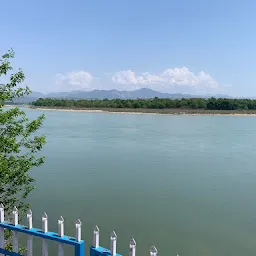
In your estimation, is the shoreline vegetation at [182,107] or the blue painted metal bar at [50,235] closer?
the blue painted metal bar at [50,235]

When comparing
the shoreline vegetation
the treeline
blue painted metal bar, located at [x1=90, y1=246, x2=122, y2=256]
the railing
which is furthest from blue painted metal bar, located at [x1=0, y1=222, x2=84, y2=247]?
the treeline

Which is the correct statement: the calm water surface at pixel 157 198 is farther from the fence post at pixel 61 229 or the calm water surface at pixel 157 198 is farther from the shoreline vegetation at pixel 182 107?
the shoreline vegetation at pixel 182 107

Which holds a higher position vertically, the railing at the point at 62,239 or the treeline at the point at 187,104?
the treeline at the point at 187,104

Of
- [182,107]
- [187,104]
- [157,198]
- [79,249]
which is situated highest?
[187,104]

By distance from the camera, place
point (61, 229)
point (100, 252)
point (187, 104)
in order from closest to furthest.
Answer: point (100, 252)
point (61, 229)
point (187, 104)

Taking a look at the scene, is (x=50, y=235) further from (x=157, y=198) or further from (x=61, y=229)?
(x=157, y=198)

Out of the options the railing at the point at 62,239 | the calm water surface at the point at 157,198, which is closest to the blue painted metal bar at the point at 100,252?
the railing at the point at 62,239

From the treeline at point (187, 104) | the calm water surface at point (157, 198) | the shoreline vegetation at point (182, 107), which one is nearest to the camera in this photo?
the calm water surface at point (157, 198)

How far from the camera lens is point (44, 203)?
1000 cm

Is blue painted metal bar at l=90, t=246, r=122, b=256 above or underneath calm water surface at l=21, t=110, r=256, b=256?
above

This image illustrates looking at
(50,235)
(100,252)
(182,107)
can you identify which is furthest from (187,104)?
(100,252)

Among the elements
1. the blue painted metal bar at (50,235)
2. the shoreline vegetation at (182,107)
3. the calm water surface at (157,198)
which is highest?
the shoreline vegetation at (182,107)

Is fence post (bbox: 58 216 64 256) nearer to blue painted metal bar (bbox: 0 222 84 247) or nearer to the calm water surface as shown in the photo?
blue painted metal bar (bbox: 0 222 84 247)

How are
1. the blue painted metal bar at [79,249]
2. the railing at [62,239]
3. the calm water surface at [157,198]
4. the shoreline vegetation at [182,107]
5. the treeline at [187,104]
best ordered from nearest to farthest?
the railing at [62,239]
the blue painted metal bar at [79,249]
the calm water surface at [157,198]
the shoreline vegetation at [182,107]
the treeline at [187,104]
